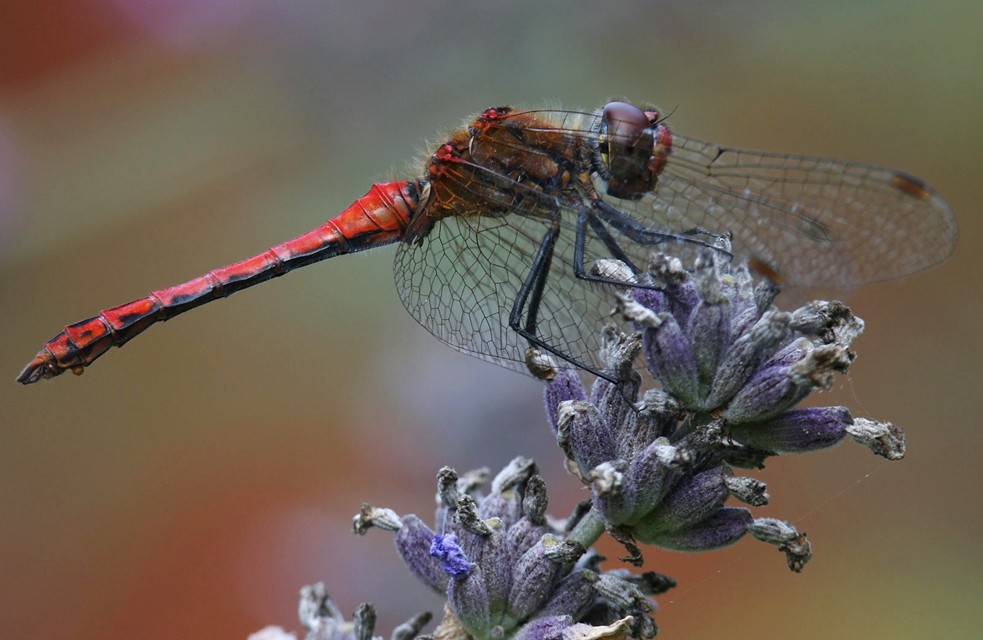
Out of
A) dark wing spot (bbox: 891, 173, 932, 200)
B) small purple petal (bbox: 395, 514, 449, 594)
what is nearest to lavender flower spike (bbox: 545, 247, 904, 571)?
small purple petal (bbox: 395, 514, 449, 594)

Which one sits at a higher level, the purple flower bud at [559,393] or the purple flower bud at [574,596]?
the purple flower bud at [559,393]

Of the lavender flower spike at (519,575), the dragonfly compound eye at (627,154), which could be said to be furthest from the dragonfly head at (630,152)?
the lavender flower spike at (519,575)

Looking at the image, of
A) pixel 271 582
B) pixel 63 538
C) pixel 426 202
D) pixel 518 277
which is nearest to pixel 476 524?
pixel 518 277

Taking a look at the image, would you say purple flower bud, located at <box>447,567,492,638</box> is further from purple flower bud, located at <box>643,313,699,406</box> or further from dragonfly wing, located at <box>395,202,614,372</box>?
dragonfly wing, located at <box>395,202,614,372</box>

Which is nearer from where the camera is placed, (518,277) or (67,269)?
(518,277)

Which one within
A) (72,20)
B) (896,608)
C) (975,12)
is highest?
(72,20)

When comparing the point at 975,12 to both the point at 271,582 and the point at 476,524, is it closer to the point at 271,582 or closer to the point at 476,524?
the point at 476,524

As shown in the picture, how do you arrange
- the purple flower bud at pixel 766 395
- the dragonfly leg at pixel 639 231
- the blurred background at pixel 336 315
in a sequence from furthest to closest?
the blurred background at pixel 336 315
the dragonfly leg at pixel 639 231
the purple flower bud at pixel 766 395

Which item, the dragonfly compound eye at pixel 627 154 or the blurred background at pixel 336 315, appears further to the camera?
the blurred background at pixel 336 315

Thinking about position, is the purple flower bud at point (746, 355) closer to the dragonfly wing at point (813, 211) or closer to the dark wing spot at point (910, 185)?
the dragonfly wing at point (813, 211)
